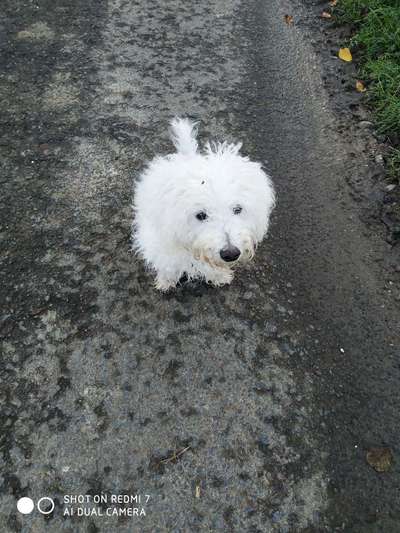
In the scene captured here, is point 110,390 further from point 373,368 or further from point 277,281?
point 373,368

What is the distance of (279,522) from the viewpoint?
2105 mm

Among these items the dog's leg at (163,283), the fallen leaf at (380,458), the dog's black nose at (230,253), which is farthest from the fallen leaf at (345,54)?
the fallen leaf at (380,458)

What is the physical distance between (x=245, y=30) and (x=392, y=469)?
4.45 meters

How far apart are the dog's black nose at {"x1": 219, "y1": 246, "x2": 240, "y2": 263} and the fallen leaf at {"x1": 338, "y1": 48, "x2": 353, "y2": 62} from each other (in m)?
3.31

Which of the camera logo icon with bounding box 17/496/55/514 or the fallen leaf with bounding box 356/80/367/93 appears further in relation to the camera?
the fallen leaf with bounding box 356/80/367/93

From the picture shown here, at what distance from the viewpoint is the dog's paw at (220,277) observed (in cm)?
273

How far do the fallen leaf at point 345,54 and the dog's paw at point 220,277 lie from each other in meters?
2.95

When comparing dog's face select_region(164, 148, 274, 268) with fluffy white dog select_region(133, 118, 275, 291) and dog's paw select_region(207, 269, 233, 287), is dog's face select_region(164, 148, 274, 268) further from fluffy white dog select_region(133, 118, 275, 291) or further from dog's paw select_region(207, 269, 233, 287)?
dog's paw select_region(207, 269, 233, 287)

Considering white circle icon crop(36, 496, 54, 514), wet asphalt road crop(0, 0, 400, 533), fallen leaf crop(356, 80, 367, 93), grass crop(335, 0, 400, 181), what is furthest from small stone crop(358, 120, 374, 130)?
white circle icon crop(36, 496, 54, 514)

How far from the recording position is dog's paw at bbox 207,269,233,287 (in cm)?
273

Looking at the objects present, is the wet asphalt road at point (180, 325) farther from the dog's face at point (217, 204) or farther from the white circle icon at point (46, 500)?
the dog's face at point (217, 204)

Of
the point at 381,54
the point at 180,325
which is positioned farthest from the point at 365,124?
the point at 180,325

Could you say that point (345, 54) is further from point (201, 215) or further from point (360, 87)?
point (201, 215)

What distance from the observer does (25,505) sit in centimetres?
209
